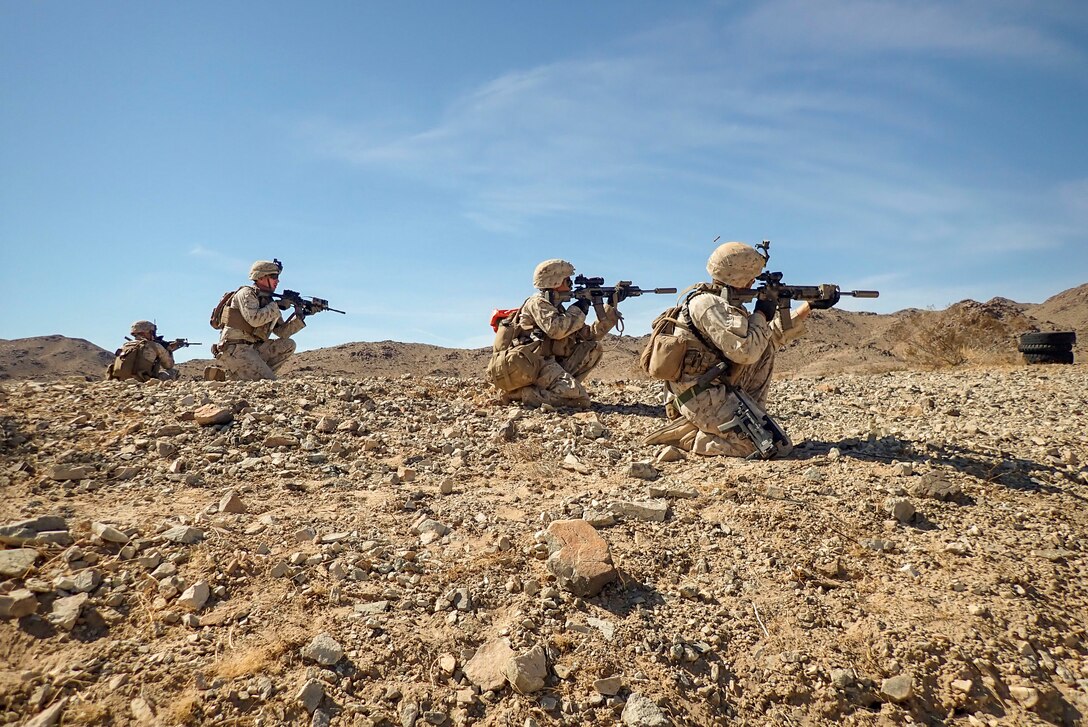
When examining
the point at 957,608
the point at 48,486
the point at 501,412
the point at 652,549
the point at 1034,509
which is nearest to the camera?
the point at 957,608

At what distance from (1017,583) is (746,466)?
81.1 inches

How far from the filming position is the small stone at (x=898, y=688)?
3031 mm

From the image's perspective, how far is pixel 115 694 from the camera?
2.76 meters

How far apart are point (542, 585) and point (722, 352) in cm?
324

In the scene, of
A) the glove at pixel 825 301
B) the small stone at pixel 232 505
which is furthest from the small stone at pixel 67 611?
the glove at pixel 825 301

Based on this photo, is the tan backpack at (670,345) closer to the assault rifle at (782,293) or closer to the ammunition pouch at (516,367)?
the assault rifle at (782,293)

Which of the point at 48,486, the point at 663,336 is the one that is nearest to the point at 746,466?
the point at 663,336

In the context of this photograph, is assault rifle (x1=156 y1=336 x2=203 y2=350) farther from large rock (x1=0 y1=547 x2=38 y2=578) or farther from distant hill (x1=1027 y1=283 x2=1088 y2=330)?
distant hill (x1=1027 y1=283 x2=1088 y2=330)

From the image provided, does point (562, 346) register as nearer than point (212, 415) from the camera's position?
No

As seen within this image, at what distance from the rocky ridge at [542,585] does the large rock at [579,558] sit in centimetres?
1

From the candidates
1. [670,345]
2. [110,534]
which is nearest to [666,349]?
[670,345]

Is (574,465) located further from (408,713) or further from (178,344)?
(178,344)

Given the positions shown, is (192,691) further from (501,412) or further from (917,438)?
(917,438)

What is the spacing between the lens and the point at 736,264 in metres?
5.88
